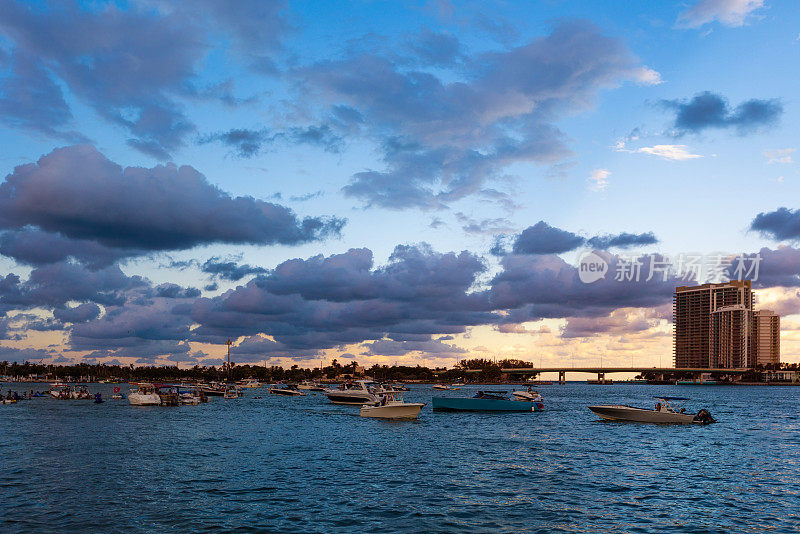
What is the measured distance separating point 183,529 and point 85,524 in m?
4.88

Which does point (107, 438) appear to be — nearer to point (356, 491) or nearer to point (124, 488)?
point (124, 488)

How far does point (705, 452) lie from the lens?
5869 cm

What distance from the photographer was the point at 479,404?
354 ft

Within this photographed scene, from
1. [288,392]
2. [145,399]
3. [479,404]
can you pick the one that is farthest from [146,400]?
[288,392]

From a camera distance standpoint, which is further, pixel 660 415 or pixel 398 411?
pixel 398 411

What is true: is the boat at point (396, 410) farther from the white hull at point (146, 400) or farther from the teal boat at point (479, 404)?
the white hull at point (146, 400)

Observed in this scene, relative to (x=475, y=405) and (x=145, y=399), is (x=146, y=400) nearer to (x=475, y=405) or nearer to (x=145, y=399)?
(x=145, y=399)

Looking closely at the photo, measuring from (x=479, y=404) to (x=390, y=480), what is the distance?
6956 centimetres

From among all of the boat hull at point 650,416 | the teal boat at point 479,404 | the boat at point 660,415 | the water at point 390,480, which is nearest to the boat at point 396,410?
the water at point 390,480

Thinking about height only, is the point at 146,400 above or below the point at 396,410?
below

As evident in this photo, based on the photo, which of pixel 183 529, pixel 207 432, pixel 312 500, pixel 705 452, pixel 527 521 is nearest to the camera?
pixel 183 529

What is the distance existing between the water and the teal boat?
105 ft

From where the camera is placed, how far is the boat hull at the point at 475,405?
108 meters

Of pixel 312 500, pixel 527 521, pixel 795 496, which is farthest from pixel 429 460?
pixel 795 496
